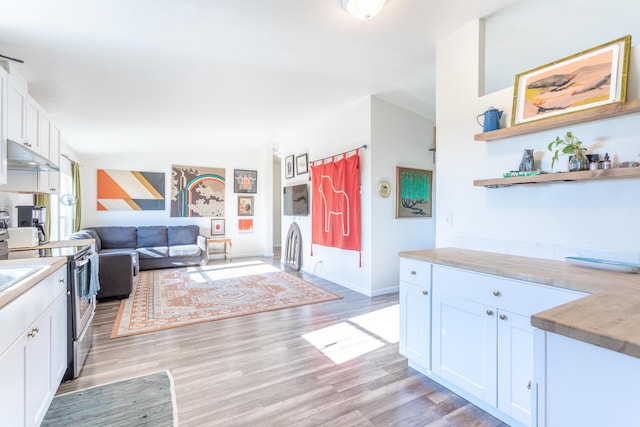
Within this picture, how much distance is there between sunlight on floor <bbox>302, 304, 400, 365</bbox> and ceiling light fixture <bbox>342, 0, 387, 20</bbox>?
2.61 metres

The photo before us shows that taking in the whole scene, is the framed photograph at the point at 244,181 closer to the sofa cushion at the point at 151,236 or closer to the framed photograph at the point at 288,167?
the framed photograph at the point at 288,167

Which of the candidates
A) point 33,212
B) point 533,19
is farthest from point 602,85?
point 33,212

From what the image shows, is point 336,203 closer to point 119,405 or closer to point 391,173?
point 391,173

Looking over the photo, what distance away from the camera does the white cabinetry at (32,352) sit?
4.00 ft

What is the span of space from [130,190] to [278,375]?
6.07 meters

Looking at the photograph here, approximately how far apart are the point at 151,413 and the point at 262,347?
986 millimetres

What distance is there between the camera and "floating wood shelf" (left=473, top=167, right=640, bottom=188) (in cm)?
155

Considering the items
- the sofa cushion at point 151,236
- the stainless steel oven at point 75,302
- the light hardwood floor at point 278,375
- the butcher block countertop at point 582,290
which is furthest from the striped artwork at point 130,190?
the butcher block countertop at point 582,290

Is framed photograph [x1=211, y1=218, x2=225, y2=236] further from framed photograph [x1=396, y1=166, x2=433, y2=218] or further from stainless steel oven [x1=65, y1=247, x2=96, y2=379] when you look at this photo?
stainless steel oven [x1=65, y1=247, x2=96, y2=379]

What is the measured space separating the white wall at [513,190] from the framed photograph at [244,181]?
18.9 feet

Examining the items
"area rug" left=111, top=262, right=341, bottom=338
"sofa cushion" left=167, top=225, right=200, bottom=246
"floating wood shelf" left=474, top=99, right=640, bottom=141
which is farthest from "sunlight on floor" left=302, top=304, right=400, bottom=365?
"sofa cushion" left=167, top=225, right=200, bottom=246

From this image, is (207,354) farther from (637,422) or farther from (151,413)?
(637,422)

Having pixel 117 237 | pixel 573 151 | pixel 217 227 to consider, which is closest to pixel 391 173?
pixel 573 151

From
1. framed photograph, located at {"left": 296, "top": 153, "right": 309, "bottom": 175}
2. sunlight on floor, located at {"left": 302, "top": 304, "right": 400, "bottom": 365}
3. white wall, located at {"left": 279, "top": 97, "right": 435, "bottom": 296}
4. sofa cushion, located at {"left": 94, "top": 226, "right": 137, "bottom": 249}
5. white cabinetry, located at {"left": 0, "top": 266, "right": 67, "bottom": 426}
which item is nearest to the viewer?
white cabinetry, located at {"left": 0, "top": 266, "right": 67, "bottom": 426}
